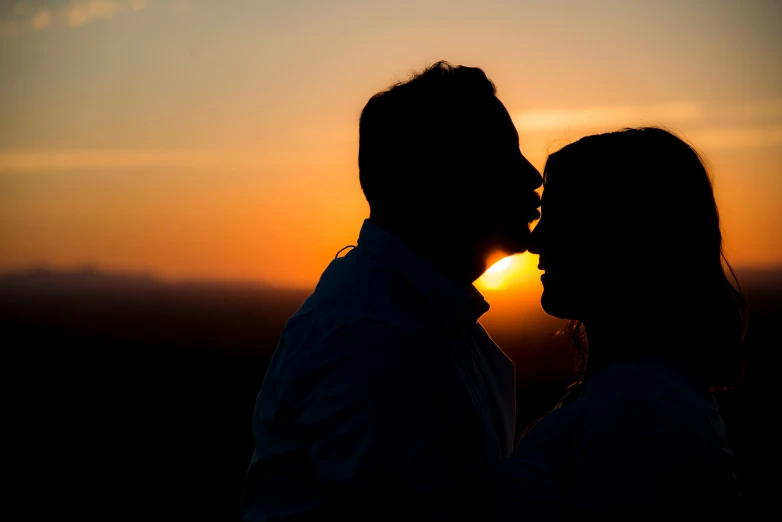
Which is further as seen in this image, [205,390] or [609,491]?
[205,390]

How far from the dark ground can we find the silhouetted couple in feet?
2.54

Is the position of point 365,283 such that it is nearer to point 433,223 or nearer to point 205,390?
point 433,223

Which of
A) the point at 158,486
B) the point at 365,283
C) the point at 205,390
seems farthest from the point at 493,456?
the point at 205,390

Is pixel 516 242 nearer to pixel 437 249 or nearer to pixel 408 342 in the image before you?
pixel 437 249

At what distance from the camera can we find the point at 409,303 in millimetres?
2535

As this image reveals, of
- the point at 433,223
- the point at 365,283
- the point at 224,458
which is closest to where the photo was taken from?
the point at 365,283

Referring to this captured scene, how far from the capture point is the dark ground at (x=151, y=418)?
1296cm

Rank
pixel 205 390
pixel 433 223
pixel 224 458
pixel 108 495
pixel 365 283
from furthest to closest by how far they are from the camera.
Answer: pixel 205 390
pixel 224 458
pixel 108 495
pixel 433 223
pixel 365 283

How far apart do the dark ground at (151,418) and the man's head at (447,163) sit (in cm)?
116

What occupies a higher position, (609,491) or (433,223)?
(433,223)

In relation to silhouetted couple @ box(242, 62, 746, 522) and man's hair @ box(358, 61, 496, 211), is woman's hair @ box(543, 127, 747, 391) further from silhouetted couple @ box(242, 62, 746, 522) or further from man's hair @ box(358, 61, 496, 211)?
man's hair @ box(358, 61, 496, 211)

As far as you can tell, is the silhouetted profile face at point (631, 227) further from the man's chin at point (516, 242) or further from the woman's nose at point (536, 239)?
the man's chin at point (516, 242)

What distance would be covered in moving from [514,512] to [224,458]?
14446 millimetres

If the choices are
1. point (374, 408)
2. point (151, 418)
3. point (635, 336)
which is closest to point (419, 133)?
point (635, 336)
